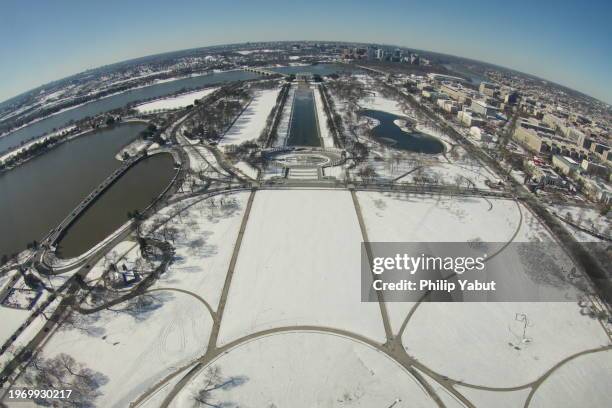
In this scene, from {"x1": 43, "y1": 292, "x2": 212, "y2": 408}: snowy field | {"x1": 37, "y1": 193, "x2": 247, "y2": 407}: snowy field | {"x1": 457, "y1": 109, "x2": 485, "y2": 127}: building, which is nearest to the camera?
{"x1": 43, "y1": 292, "x2": 212, "y2": 408}: snowy field

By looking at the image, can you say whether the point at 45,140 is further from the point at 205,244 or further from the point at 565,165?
the point at 565,165

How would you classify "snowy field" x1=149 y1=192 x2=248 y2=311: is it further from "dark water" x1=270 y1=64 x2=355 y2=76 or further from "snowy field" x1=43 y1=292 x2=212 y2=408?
"dark water" x1=270 y1=64 x2=355 y2=76

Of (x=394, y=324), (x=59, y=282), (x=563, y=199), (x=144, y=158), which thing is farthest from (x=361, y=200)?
(x=144, y=158)

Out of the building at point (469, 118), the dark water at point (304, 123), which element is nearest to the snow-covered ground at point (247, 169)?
the dark water at point (304, 123)

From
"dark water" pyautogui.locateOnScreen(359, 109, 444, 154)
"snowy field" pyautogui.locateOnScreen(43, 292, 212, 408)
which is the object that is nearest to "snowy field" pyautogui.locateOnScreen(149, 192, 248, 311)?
"snowy field" pyautogui.locateOnScreen(43, 292, 212, 408)

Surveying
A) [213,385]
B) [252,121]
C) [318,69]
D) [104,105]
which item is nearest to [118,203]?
[213,385]

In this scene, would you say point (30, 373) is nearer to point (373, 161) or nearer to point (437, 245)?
point (437, 245)
